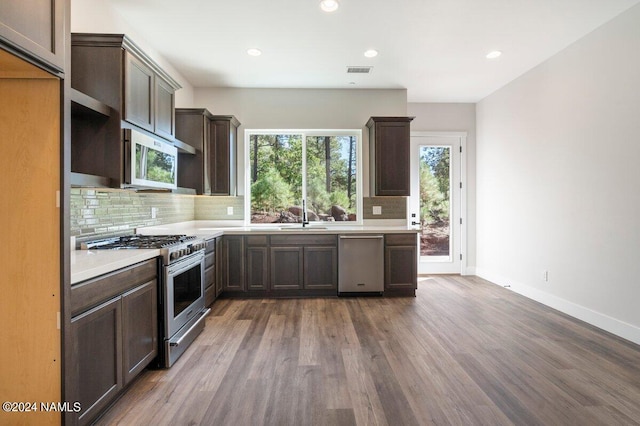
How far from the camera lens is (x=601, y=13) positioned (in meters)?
2.90

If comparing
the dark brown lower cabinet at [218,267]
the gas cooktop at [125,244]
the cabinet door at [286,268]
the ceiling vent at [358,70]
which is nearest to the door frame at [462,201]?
the ceiling vent at [358,70]

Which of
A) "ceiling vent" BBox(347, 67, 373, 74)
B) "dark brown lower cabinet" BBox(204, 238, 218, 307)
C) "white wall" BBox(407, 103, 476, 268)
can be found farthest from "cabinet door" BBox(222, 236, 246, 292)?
"white wall" BBox(407, 103, 476, 268)

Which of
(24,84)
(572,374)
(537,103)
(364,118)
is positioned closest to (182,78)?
(364,118)

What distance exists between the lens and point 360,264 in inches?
163

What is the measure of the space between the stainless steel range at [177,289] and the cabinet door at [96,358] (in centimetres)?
47

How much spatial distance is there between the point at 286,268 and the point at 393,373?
210cm

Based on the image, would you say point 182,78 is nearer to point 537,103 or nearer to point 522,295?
point 537,103

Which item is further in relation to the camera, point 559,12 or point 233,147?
point 233,147

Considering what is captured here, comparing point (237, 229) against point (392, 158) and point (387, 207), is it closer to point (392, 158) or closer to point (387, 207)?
point (387, 207)

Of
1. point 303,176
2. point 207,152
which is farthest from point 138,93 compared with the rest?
point 303,176

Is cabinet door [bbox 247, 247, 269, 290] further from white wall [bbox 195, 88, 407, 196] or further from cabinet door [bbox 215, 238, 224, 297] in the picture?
white wall [bbox 195, 88, 407, 196]

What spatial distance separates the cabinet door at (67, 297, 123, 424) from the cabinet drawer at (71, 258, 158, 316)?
4 centimetres

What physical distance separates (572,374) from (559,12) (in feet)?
9.88

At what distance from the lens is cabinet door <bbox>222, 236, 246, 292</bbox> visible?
405 cm
